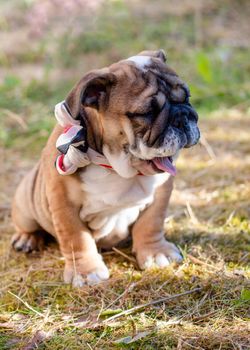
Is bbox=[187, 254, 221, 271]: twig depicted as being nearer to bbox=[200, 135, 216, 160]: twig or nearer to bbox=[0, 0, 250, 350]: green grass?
bbox=[0, 0, 250, 350]: green grass

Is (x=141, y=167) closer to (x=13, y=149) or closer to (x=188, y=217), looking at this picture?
(x=188, y=217)

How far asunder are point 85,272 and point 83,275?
18 millimetres

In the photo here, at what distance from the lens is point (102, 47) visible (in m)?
7.98

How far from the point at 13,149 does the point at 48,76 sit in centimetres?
173

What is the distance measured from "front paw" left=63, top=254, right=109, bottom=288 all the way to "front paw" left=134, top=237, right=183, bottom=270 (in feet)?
0.68

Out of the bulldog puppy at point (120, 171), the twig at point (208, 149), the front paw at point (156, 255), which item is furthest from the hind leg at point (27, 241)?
the twig at point (208, 149)

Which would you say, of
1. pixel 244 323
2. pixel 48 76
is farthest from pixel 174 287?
pixel 48 76

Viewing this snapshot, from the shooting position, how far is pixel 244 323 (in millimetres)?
2715

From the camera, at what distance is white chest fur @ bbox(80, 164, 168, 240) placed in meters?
3.18

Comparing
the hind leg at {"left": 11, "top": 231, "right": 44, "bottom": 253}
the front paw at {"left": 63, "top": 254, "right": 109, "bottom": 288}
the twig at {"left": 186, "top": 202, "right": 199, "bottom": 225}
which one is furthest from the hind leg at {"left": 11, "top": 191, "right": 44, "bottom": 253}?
the twig at {"left": 186, "top": 202, "right": 199, "bottom": 225}

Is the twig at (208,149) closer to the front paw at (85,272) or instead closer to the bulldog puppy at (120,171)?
the bulldog puppy at (120,171)

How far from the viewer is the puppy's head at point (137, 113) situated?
A: 2.93m

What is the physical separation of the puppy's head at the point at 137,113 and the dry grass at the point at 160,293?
58 centimetres

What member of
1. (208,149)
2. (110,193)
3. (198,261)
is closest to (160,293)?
(198,261)
